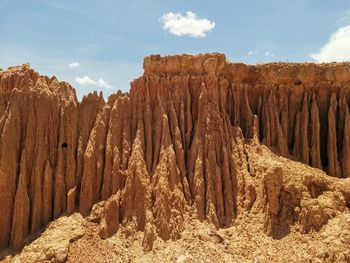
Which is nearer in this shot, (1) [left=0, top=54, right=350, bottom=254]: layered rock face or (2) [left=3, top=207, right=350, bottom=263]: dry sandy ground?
(2) [left=3, top=207, right=350, bottom=263]: dry sandy ground

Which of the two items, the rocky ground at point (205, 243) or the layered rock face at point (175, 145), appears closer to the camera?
the rocky ground at point (205, 243)

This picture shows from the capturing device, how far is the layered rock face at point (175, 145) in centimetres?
2325

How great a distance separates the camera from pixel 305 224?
21922mm

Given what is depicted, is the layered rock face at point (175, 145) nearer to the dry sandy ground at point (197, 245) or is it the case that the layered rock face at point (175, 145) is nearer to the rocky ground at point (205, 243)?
the rocky ground at point (205, 243)

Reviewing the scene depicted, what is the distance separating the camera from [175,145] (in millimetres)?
25078

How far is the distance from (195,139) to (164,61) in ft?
15.7

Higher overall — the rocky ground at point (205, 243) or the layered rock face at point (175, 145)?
the layered rock face at point (175, 145)

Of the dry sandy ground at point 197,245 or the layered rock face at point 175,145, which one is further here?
the layered rock face at point 175,145

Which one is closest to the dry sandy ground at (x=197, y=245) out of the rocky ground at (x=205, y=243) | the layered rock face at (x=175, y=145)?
the rocky ground at (x=205, y=243)

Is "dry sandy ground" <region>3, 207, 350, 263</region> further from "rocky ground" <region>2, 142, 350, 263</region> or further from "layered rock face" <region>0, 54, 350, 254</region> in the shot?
"layered rock face" <region>0, 54, 350, 254</region>

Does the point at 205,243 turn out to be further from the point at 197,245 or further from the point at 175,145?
the point at 175,145

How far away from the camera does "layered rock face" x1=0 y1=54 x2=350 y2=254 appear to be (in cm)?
2325

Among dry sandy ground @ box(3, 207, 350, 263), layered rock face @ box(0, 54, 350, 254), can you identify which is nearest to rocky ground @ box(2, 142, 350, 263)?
dry sandy ground @ box(3, 207, 350, 263)

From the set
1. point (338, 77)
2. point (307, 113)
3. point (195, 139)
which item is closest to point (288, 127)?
point (307, 113)
